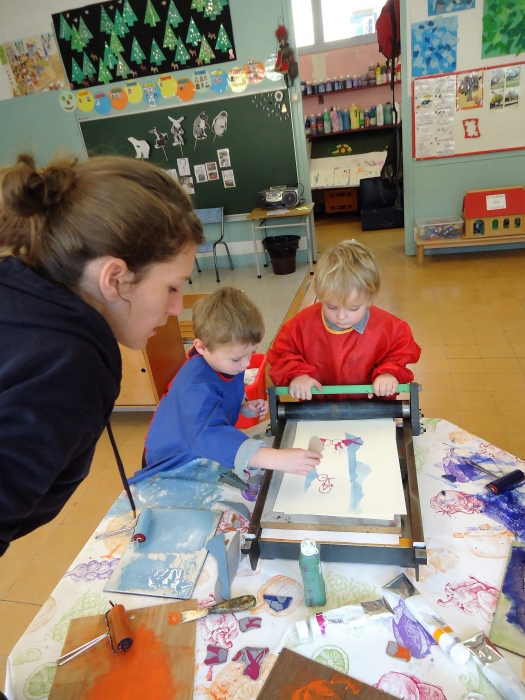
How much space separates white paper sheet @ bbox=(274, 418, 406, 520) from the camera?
3.28ft

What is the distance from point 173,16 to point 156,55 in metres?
0.37

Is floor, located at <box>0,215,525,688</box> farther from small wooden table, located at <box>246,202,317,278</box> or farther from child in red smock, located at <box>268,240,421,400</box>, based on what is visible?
child in red smock, located at <box>268,240,421,400</box>

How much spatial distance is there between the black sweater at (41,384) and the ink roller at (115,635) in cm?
33

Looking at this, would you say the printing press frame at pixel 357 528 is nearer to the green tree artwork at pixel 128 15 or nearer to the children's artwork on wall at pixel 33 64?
the green tree artwork at pixel 128 15

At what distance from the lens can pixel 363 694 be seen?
0.74 m

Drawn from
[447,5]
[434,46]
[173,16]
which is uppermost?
[173,16]

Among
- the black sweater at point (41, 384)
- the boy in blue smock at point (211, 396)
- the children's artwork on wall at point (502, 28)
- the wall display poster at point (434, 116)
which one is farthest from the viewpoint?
the wall display poster at point (434, 116)

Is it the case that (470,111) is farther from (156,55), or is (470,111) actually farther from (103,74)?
(103,74)

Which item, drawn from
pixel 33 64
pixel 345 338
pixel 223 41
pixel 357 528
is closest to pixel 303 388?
pixel 345 338

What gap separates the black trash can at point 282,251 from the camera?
193 inches

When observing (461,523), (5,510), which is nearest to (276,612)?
(461,523)

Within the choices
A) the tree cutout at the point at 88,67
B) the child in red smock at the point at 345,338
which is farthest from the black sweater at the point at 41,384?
the tree cutout at the point at 88,67

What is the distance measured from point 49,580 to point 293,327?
1.41m

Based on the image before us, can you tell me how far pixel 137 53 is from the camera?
4.70 m
